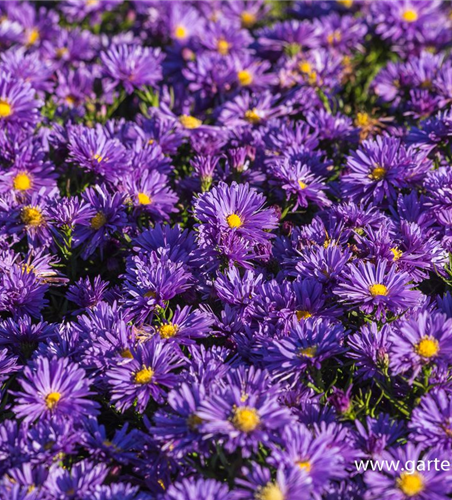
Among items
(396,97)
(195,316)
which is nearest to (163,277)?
(195,316)

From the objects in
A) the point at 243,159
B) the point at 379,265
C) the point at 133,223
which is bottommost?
the point at 379,265

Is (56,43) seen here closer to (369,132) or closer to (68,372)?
(369,132)

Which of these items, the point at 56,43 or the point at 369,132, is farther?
the point at 56,43

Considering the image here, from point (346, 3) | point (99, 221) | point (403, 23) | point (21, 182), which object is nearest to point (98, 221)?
point (99, 221)

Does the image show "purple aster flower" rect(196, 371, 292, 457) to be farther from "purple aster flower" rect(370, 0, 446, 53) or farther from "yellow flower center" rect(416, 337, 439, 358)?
"purple aster flower" rect(370, 0, 446, 53)

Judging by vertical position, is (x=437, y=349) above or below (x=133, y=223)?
below

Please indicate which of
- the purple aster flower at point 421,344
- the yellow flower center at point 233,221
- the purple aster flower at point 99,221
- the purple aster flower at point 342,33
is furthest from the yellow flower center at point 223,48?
the purple aster flower at point 421,344

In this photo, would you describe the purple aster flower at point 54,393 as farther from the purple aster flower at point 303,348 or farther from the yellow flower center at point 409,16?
the yellow flower center at point 409,16

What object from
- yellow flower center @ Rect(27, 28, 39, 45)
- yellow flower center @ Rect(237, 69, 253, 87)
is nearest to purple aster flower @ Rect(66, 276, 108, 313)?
yellow flower center @ Rect(237, 69, 253, 87)
